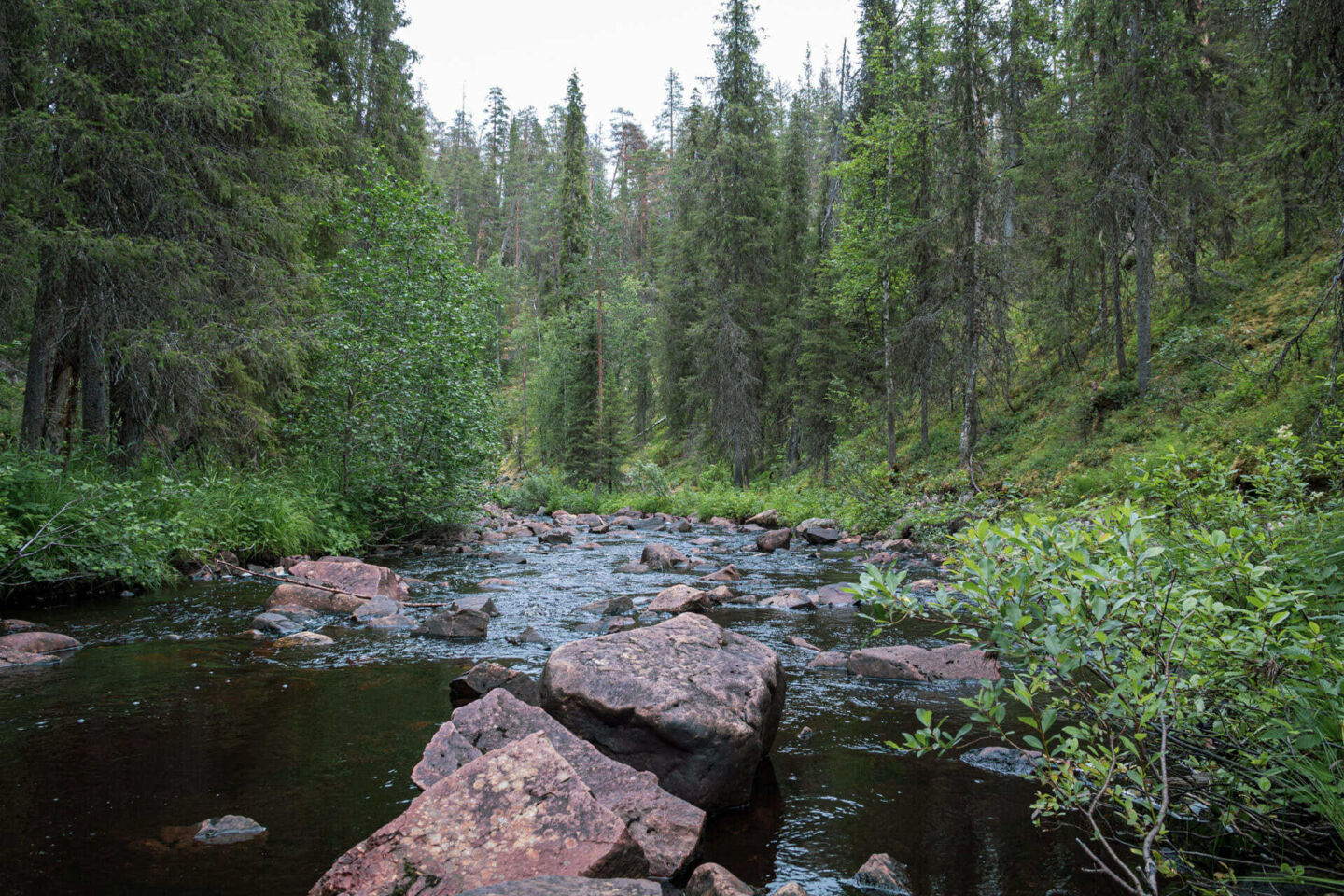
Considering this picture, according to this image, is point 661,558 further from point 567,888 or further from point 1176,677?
point 1176,677

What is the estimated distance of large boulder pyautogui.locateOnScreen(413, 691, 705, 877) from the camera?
333cm

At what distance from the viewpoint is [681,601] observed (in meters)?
8.65

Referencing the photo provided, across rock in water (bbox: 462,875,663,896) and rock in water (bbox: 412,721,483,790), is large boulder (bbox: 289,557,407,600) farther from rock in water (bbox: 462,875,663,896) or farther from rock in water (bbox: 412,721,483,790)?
rock in water (bbox: 462,875,663,896)

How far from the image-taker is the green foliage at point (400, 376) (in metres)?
13.5

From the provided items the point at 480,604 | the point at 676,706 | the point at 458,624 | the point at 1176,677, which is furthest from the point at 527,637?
the point at 1176,677

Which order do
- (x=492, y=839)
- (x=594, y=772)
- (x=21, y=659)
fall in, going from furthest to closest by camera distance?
(x=21, y=659)
(x=594, y=772)
(x=492, y=839)

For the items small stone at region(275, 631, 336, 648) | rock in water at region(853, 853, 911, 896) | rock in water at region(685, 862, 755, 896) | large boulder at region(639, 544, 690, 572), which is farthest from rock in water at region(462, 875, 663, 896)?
large boulder at region(639, 544, 690, 572)

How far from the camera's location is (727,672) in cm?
459

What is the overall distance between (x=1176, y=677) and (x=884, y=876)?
1.53 m

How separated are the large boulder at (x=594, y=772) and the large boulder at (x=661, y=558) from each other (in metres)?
8.01

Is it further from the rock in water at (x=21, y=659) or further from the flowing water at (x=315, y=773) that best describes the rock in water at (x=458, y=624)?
the rock in water at (x=21, y=659)

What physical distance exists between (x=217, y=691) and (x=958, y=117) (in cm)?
1913

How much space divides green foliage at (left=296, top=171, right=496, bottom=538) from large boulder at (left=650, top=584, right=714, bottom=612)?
6675mm

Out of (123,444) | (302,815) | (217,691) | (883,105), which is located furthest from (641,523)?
(302,815)
